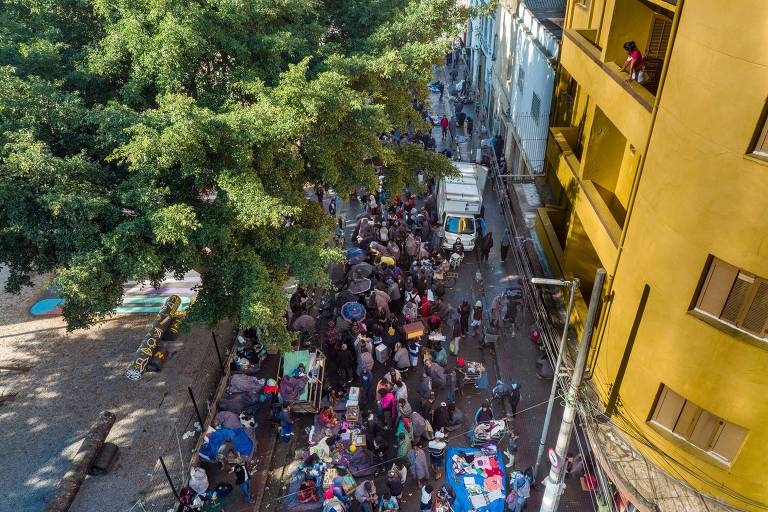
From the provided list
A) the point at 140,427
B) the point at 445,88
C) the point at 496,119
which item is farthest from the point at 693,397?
the point at 445,88

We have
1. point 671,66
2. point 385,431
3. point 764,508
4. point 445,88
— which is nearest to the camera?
point 671,66

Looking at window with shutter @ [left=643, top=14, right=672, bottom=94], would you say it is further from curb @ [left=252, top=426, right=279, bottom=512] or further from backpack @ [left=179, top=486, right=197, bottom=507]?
backpack @ [left=179, top=486, right=197, bottom=507]

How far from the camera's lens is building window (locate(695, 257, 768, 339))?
8.39 m

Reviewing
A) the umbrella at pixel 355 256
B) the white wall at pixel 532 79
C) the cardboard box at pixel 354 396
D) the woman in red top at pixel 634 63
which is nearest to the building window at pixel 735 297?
the woman in red top at pixel 634 63

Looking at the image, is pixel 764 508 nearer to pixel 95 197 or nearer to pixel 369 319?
pixel 369 319

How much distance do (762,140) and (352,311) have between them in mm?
12504

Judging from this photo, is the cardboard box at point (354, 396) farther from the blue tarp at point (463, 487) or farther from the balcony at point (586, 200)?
the balcony at point (586, 200)

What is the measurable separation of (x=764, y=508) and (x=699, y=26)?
8609mm

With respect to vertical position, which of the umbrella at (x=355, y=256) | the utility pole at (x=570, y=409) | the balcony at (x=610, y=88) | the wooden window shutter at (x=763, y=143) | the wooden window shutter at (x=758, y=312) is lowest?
the umbrella at (x=355, y=256)

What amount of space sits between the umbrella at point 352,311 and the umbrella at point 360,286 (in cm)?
80

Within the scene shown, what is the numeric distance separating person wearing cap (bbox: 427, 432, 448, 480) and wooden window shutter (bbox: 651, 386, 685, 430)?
5196mm

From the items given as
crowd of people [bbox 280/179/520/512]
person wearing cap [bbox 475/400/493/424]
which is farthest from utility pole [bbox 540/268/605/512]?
person wearing cap [bbox 475/400/493/424]

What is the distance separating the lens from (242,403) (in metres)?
15.2

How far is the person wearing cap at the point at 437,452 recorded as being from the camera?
1348 centimetres
